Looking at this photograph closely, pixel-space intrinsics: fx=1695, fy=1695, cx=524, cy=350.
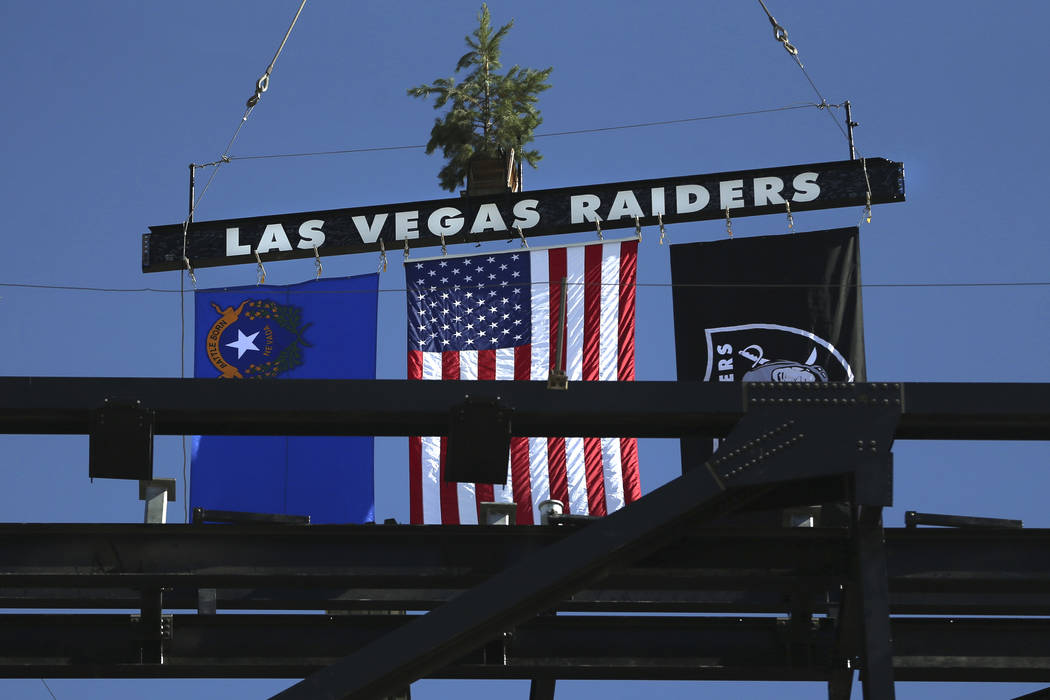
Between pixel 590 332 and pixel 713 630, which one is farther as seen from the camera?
pixel 590 332

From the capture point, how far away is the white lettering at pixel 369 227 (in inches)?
888

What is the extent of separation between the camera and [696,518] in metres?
9.77

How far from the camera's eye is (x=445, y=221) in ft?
73.7

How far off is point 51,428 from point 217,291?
10.1 meters

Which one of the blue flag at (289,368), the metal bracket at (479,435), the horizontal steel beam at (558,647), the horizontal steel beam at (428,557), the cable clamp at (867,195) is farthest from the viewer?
the cable clamp at (867,195)

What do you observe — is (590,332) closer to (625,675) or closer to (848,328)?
(848,328)

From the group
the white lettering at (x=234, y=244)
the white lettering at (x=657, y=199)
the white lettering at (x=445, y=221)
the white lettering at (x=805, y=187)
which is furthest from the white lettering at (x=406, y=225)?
the white lettering at (x=805, y=187)

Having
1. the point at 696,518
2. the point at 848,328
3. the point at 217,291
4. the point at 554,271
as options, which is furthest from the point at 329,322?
the point at 696,518

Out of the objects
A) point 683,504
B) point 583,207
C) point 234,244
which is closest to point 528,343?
point 583,207

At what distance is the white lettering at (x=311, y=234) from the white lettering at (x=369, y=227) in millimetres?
488

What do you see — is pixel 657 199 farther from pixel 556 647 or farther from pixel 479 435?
pixel 479 435

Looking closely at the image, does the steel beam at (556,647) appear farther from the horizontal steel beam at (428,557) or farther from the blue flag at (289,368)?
the blue flag at (289,368)

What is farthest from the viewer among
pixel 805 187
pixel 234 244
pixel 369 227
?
pixel 369 227

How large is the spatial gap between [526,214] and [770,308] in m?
4.72
